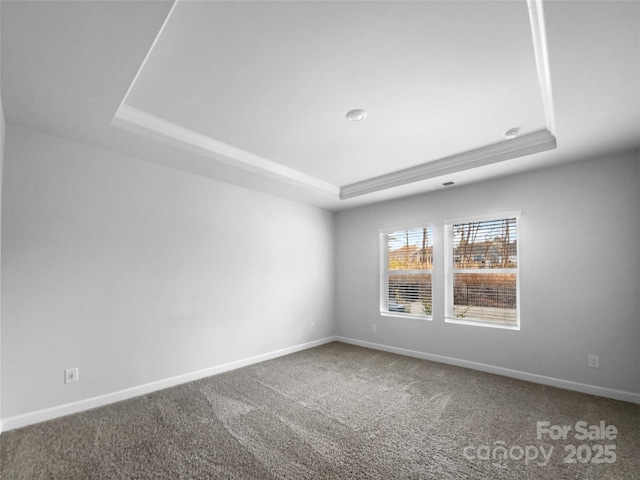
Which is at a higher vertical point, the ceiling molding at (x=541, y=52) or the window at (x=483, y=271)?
the ceiling molding at (x=541, y=52)

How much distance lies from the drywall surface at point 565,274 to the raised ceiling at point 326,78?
36 cm

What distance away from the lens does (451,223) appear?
4.30 metres

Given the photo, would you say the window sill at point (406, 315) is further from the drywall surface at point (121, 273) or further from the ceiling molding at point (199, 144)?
the ceiling molding at point (199, 144)

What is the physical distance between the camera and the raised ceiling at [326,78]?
1565mm

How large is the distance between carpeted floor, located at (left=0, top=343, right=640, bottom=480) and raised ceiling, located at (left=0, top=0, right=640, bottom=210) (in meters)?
2.40

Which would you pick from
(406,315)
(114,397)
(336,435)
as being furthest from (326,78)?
(406,315)

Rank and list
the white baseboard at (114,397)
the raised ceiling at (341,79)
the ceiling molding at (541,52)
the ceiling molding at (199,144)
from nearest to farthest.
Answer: the ceiling molding at (541,52), the raised ceiling at (341,79), the white baseboard at (114,397), the ceiling molding at (199,144)

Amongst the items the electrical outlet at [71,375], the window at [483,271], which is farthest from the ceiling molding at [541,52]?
the electrical outlet at [71,375]

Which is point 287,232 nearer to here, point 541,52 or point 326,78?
point 326,78

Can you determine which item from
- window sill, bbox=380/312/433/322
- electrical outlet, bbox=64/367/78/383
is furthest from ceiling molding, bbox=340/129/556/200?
electrical outlet, bbox=64/367/78/383

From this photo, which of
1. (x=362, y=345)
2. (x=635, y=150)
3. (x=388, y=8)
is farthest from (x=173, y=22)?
(x=362, y=345)

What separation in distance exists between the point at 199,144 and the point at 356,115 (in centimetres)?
157

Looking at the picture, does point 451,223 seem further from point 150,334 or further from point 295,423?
point 150,334

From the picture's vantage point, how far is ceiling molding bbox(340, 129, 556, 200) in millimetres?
2998
